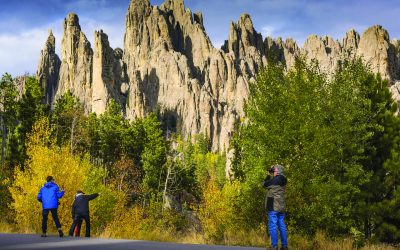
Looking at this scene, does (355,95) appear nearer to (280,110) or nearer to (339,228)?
(280,110)

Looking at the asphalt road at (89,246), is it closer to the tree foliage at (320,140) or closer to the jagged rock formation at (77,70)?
the tree foliage at (320,140)

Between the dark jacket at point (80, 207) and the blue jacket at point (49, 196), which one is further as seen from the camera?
the dark jacket at point (80, 207)

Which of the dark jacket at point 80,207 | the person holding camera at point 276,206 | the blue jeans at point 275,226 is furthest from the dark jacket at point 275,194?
the dark jacket at point 80,207

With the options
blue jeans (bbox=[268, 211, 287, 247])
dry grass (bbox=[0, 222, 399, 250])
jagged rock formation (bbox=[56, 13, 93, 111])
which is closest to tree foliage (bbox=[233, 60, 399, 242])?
dry grass (bbox=[0, 222, 399, 250])

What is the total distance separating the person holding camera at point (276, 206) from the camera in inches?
401

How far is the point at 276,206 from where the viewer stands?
33.6ft

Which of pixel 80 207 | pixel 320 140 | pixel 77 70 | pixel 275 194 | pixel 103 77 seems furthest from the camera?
pixel 77 70

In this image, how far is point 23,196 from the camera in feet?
85.9

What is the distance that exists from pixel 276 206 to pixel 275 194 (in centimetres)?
27

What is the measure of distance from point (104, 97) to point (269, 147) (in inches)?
6022

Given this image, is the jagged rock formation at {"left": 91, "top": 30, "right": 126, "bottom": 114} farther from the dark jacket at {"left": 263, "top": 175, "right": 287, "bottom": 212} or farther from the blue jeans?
the blue jeans

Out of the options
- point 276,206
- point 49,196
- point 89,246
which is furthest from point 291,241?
point 49,196

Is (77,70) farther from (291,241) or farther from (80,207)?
(291,241)

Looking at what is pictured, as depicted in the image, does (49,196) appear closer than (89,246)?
No
